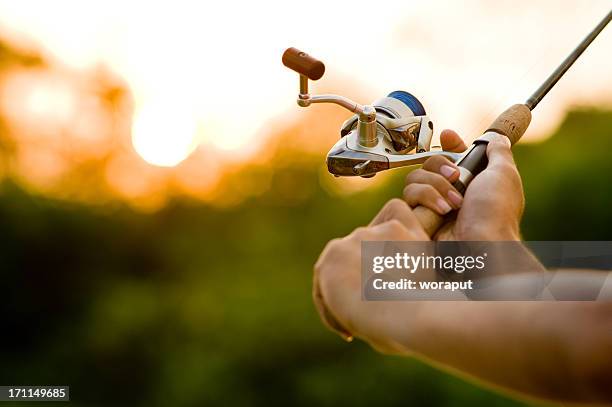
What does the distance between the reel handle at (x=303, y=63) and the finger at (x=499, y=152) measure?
0.35 m

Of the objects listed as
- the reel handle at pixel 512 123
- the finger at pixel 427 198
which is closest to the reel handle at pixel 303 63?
the reel handle at pixel 512 123

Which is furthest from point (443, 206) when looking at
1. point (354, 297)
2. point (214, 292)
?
point (214, 292)

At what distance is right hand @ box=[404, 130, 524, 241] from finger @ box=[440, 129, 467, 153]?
60 centimetres

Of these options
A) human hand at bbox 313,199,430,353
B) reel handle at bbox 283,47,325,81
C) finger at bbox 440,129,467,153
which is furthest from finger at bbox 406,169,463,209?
finger at bbox 440,129,467,153

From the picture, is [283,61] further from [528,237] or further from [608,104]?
[608,104]

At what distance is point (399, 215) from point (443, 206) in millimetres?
215

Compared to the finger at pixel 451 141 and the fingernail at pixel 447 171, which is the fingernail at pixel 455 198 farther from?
the finger at pixel 451 141

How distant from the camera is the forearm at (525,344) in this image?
952 millimetres

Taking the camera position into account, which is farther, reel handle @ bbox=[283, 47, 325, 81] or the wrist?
reel handle @ bbox=[283, 47, 325, 81]

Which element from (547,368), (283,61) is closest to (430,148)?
(283,61)

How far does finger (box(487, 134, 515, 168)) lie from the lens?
5.68ft

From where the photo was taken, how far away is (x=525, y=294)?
1.16 m

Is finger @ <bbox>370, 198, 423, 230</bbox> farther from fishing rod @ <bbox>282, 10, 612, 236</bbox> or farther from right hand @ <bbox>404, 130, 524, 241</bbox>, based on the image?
fishing rod @ <bbox>282, 10, 612, 236</bbox>
